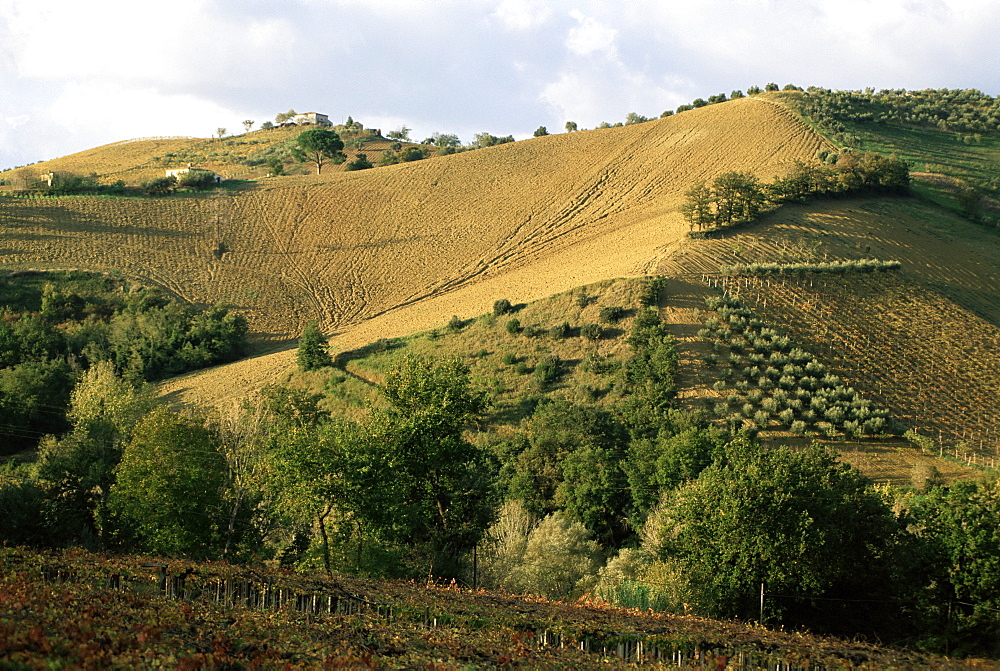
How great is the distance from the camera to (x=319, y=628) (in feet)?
37.9

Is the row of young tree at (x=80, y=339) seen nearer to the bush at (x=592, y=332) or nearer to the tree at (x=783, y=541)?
the bush at (x=592, y=332)

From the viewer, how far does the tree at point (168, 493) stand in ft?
→ 82.6

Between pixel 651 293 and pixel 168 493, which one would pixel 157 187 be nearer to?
pixel 651 293

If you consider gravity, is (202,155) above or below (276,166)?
above

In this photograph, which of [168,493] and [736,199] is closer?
[168,493]

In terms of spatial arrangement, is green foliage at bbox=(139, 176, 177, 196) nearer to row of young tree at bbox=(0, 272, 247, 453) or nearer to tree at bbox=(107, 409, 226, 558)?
row of young tree at bbox=(0, 272, 247, 453)

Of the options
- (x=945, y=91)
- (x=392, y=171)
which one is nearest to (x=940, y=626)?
(x=392, y=171)

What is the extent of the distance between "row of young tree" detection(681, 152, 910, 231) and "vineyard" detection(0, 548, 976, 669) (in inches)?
1541

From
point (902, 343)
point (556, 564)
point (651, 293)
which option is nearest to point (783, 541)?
point (556, 564)

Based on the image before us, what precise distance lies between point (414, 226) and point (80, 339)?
96.4 ft

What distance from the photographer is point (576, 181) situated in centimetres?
7638

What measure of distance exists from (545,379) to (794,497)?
19.8 metres

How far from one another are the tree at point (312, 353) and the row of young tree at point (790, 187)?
25713 millimetres

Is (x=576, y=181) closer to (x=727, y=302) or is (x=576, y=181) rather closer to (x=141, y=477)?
(x=727, y=302)
